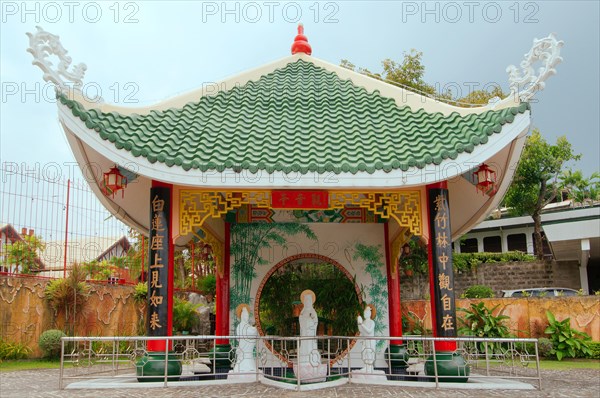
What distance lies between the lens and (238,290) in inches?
398

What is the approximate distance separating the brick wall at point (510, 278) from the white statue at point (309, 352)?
1594cm

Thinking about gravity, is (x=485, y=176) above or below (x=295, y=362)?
above

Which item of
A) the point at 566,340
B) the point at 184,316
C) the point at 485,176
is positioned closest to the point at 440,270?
the point at 485,176

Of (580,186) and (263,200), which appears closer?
(263,200)

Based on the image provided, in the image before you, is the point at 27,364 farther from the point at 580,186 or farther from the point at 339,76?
the point at 580,186

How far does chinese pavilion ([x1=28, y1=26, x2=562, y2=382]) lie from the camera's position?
24.7 feet

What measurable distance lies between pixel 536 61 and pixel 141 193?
254 inches

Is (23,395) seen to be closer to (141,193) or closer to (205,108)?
(141,193)

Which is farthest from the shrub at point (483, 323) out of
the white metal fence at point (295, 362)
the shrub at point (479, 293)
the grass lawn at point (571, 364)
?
the shrub at point (479, 293)

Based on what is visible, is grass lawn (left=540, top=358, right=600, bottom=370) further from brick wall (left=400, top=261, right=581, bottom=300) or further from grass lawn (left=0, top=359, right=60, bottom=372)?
grass lawn (left=0, top=359, right=60, bottom=372)

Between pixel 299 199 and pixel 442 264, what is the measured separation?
2279 millimetres

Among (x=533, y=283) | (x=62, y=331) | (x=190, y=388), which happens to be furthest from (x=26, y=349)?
(x=533, y=283)

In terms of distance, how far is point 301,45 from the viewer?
11289 millimetres

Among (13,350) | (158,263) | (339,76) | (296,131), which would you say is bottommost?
(13,350)
